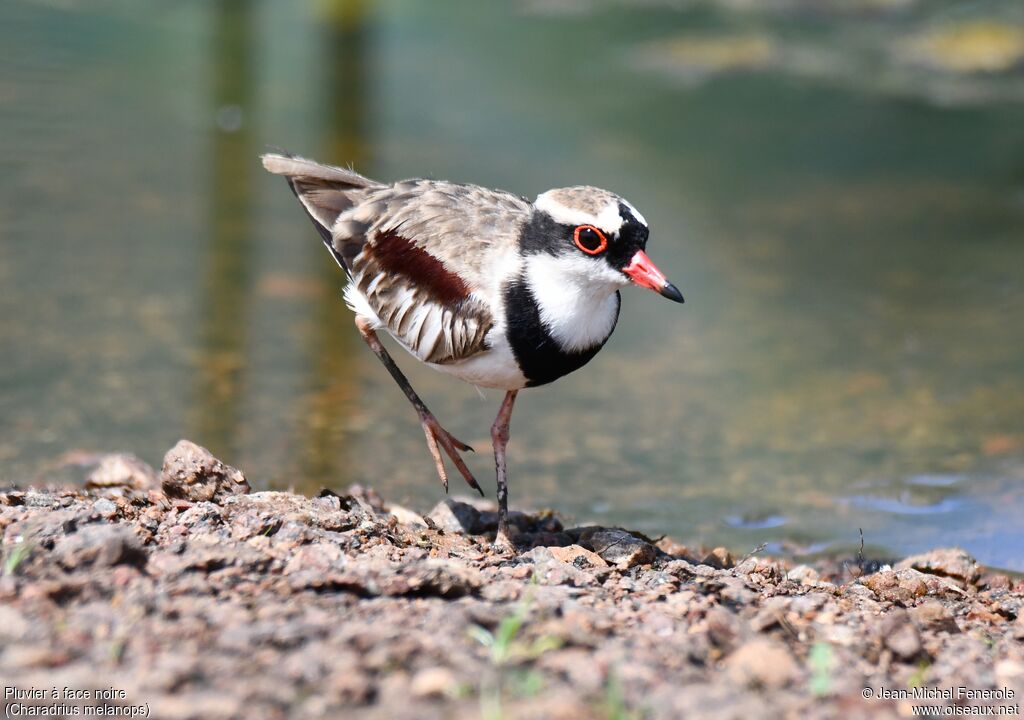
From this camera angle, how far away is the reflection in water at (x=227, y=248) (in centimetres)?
716

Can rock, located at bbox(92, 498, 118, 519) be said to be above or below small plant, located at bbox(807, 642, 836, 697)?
above

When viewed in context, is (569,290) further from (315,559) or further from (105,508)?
(105,508)

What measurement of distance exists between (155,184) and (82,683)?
28.0 feet

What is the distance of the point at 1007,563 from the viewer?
555cm

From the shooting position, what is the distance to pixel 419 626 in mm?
3432

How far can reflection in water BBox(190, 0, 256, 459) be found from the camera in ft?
23.5

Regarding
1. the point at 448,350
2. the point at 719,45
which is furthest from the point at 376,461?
the point at 719,45

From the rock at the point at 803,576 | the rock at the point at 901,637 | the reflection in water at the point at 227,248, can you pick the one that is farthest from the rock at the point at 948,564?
the reflection in water at the point at 227,248

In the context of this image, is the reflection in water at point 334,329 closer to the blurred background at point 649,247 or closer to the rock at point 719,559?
the blurred background at point 649,247

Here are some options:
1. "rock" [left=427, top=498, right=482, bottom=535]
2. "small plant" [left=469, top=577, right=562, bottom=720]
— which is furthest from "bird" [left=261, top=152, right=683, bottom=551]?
"small plant" [left=469, top=577, right=562, bottom=720]

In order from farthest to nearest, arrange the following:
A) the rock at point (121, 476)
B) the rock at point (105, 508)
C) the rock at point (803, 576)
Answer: the rock at point (121, 476) → the rock at point (803, 576) → the rock at point (105, 508)

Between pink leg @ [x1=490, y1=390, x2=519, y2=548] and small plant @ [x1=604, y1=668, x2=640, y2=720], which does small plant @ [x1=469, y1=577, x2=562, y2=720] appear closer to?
small plant @ [x1=604, y1=668, x2=640, y2=720]

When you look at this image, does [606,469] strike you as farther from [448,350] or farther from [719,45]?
[719,45]

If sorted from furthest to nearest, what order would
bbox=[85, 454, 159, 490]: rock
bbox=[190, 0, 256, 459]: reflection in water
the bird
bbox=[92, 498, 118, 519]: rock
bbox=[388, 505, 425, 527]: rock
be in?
bbox=[190, 0, 256, 459]: reflection in water
bbox=[85, 454, 159, 490]: rock
bbox=[388, 505, 425, 527]: rock
the bird
bbox=[92, 498, 118, 519]: rock
